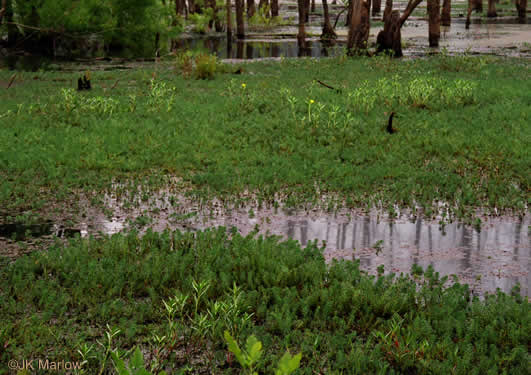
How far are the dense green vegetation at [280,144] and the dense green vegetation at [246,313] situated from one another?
2.37 m

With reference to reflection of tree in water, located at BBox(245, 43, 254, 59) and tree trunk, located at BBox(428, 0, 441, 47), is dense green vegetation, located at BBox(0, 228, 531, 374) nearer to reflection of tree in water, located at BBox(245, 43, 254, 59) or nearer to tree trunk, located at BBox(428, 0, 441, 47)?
reflection of tree in water, located at BBox(245, 43, 254, 59)

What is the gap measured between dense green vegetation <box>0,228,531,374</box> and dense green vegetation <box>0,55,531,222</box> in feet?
7.76

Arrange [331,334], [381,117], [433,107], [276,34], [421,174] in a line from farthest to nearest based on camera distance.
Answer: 1. [276,34]
2. [433,107]
3. [381,117]
4. [421,174]
5. [331,334]

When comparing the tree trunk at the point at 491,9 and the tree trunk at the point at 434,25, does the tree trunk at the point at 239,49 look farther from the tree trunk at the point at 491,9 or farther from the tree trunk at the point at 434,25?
the tree trunk at the point at 491,9

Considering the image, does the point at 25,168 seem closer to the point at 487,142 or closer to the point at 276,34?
the point at 487,142

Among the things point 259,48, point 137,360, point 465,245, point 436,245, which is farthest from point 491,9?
point 137,360

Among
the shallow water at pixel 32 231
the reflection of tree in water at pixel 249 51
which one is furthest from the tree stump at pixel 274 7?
the shallow water at pixel 32 231

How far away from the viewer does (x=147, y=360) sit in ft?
15.3

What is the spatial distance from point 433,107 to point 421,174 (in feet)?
16.4

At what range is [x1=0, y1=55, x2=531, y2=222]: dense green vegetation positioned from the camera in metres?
9.01

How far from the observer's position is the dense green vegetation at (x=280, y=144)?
901 cm

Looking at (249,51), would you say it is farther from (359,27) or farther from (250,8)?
(250,8)

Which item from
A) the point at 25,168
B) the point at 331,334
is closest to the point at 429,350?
the point at 331,334

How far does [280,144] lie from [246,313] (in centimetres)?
649
